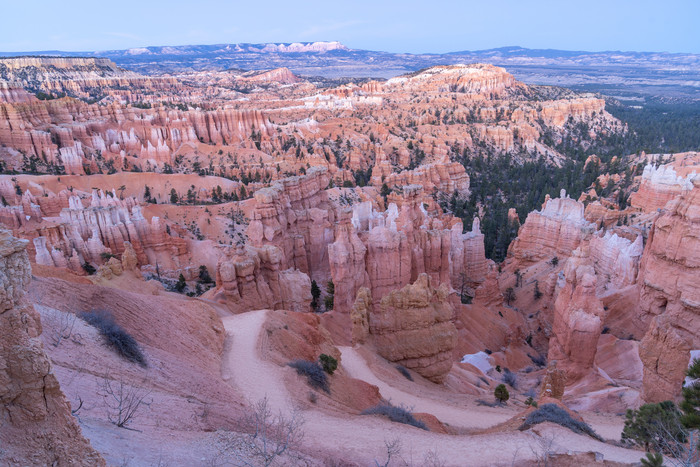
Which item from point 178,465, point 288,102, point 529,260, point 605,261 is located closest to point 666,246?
point 605,261

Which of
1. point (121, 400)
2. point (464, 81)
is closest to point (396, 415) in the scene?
point (121, 400)

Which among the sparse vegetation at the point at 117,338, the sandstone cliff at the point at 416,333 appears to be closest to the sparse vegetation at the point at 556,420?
the sandstone cliff at the point at 416,333

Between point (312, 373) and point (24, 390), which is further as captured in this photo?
point (312, 373)

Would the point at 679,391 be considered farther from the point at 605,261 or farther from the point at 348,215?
the point at 348,215

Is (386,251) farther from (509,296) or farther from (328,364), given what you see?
(509,296)

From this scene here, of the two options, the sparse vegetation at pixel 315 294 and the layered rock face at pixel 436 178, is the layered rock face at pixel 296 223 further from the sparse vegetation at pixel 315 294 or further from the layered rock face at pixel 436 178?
the layered rock face at pixel 436 178

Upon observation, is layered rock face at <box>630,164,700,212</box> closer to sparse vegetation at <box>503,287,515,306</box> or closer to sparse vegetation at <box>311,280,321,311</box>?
sparse vegetation at <box>503,287,515,306</box>
